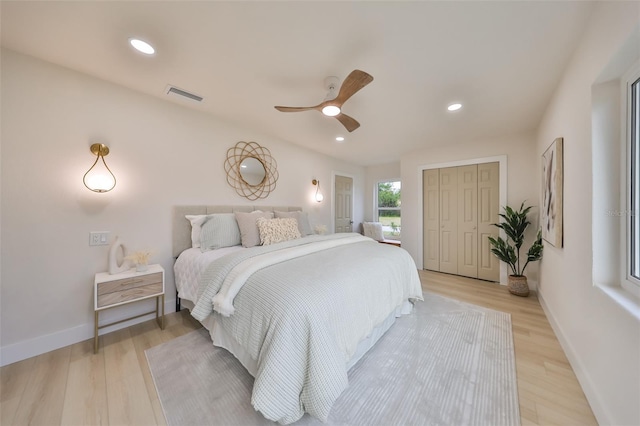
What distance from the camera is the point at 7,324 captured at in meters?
1.69

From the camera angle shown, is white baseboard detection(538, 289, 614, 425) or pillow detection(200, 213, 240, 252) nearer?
white baseboard detection(538, 289, 614, 425)

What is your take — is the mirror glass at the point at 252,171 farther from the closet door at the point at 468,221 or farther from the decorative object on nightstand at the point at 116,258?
the closet door at the point at 468,221

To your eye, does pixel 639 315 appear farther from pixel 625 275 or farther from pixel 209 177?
pixel 209 177

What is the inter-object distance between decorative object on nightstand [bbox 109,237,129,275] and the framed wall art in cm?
389

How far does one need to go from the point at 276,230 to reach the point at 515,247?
11.6 ft

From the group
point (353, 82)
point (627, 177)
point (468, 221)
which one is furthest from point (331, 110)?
point (468, 221)

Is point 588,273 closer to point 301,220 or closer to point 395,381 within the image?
point 395,381

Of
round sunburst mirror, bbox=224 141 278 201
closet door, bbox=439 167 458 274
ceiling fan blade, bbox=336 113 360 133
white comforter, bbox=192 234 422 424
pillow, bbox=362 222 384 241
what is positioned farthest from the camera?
pillow, bbox=362 222 384 241

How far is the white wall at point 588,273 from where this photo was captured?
3.43ft

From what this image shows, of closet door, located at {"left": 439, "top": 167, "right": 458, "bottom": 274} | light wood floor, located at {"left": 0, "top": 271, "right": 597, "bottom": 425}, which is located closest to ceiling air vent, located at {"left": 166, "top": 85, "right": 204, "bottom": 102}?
light wood floor, located at {"left": 0, "top": 271, "right": 597, "bottom": 425}

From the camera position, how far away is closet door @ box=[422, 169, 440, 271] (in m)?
4.14

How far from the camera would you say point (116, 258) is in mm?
2115

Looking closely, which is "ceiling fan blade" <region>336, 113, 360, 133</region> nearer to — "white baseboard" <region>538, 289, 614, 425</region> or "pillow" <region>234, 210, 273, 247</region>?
"pillow" <region>234, 210, 273, 247</region>

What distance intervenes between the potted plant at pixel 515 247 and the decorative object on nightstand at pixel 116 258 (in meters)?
4.54
